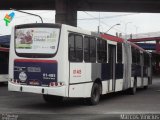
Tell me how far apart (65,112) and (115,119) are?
2.29 meters

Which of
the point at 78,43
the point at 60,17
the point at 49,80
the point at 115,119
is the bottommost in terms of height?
the point at 115,119

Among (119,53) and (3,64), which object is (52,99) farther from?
(3,64)

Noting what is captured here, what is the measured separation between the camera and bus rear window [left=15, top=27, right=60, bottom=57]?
48.8ft

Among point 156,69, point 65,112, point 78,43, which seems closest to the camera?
point 65,112

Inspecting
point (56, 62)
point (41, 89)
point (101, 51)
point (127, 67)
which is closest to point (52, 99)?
point (101, 51)

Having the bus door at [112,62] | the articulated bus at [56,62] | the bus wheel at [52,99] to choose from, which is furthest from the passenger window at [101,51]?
the bus wheel at [52,99]

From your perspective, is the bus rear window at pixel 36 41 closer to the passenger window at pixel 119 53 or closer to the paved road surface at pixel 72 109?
the paved road surface at pixel 72 109

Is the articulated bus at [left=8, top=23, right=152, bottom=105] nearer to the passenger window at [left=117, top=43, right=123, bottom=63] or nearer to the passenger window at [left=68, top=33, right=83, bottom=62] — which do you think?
the passenger window at [left=68, top=33, right=83, bottom=62]

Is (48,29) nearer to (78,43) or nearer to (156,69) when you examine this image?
(78,43)

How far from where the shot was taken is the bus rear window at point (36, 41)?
585 inches

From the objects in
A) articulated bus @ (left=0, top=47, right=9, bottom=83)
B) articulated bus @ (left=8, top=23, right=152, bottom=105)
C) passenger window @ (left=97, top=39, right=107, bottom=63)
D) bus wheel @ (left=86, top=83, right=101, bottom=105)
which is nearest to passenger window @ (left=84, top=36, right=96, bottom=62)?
articulated bus @ (left=8, top=23, right=152, bottom=105)

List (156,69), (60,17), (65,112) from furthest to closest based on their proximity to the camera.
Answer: (156,69), (60,17), (65,112)

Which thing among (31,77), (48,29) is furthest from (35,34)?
(31,77)

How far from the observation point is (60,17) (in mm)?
41469
